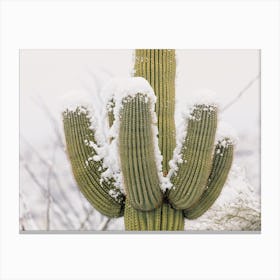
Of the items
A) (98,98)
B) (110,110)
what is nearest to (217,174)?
(110,110)

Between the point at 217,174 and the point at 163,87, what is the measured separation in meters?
0.49

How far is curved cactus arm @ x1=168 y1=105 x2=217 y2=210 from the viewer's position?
8.52ft

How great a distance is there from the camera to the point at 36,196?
3391 millimetres

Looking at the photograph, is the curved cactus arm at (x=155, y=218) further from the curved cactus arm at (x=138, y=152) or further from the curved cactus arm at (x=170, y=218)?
the curved cactus arm at (x=138, y=152)

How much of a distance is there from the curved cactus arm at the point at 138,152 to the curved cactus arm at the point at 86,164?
162 millimetres

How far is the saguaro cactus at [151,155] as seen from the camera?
102 inches

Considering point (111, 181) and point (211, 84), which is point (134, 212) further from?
point (211, 84)

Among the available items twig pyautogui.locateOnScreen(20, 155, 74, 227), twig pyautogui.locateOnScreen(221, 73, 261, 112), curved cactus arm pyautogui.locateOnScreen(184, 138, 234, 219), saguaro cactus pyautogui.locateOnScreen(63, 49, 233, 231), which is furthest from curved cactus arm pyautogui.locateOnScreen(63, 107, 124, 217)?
twig pyautogui.locateOnScreen(221, 73, 261, 112)

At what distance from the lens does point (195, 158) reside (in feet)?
8.68

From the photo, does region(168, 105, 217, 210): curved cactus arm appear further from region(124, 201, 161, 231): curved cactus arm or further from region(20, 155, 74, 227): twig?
region(20, 155, 74, 227): twig

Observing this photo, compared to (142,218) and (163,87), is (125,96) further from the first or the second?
(142,218)

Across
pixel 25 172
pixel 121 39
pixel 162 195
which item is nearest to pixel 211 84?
pixel 121 39

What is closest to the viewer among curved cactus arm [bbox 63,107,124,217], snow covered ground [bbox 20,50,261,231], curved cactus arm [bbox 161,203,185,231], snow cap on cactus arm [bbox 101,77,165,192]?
snow cap on cactus arm [bbox 101,77,165,192]
